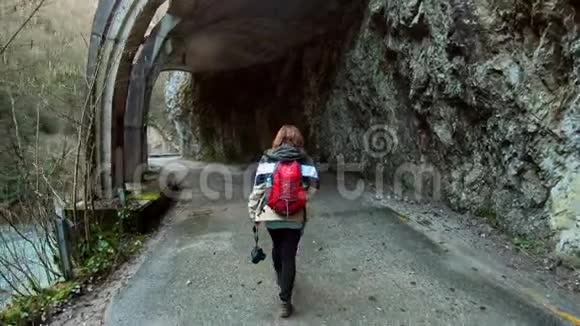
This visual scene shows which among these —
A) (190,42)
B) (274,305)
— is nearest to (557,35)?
(274,305)

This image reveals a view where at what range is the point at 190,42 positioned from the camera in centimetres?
1173

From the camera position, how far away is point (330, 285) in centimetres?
395

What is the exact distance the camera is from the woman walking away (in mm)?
3229

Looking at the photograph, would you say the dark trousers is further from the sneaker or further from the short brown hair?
the short brown hair

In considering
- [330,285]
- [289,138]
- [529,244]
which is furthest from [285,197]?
[529,244]

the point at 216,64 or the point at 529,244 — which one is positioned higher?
the point at 216,64

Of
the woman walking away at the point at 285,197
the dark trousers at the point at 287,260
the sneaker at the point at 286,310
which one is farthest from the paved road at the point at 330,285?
the woman walking away at the point at 285,197

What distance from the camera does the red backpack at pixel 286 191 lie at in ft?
10.6

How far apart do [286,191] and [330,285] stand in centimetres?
127

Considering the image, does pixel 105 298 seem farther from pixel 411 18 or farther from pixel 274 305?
pixel 411 18

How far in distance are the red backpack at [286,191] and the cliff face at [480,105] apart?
8.66ft

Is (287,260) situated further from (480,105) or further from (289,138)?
(480,105)

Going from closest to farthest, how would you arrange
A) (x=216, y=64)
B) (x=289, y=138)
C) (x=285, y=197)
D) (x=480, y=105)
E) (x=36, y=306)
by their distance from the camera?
(x=285, y=197) < (x=289, y=138) < (x=36, y=306) < (x=480, y=105) < (x=216, y=64)

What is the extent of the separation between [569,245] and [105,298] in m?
4.52
